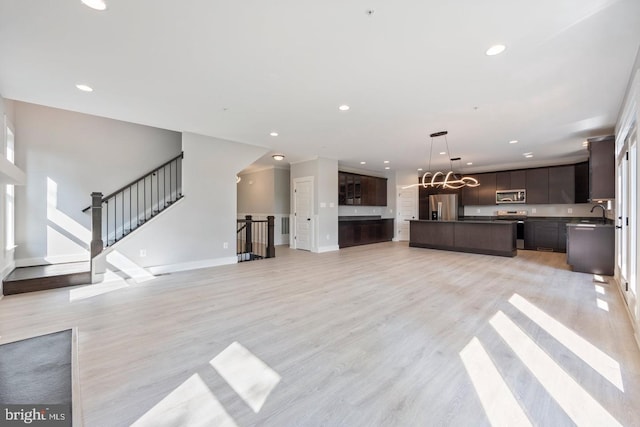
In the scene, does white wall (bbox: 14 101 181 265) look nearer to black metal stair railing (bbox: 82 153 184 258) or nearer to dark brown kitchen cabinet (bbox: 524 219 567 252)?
black metal stair railing (bbox: 82 153 184 258)

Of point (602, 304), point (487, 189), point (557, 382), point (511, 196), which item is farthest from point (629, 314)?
point (487, 189)

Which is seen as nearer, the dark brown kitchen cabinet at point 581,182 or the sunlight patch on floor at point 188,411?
the sunlight patch on floor at point 188,411

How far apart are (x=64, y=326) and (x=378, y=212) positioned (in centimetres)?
938

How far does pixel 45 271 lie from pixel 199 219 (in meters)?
2.40

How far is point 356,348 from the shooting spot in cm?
229

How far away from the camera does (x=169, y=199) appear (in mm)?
6121

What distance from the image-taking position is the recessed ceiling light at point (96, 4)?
6.51 ft

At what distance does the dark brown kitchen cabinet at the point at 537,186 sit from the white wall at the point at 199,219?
8025 millimetres

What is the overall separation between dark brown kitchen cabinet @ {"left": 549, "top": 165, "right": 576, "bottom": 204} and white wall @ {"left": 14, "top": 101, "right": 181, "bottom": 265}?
10.7 m

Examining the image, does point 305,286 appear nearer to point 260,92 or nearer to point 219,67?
point 260,92

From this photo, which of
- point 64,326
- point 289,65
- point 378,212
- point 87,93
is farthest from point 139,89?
point 378,212

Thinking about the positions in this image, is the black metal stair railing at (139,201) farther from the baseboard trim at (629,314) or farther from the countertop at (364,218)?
the baseboard trim at (629,314)

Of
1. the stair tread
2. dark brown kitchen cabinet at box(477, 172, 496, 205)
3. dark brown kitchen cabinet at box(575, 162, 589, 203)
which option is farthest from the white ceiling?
dark brown kitchen cabinet at box(477, 172, 496, 205)

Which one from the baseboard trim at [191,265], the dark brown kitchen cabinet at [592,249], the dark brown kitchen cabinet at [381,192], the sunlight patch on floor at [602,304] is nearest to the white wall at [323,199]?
the baseboard trim at [191,265]
